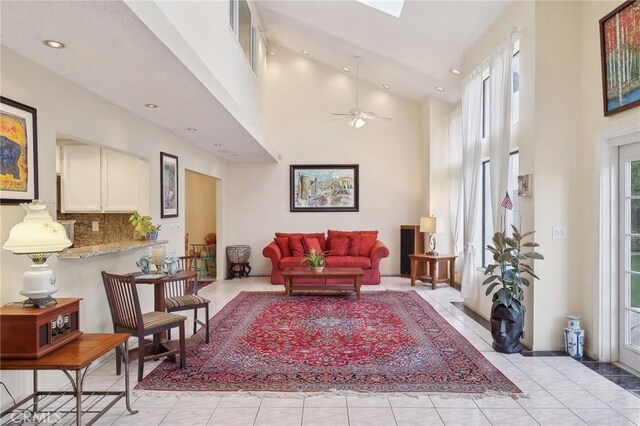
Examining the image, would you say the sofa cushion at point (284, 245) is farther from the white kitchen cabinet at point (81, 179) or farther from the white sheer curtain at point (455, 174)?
the white kitchen cabinet at point (81, 179)

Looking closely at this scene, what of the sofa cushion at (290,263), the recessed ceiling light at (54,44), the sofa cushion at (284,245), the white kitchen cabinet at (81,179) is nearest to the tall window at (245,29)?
the white kitchen cabinet at (81,179)

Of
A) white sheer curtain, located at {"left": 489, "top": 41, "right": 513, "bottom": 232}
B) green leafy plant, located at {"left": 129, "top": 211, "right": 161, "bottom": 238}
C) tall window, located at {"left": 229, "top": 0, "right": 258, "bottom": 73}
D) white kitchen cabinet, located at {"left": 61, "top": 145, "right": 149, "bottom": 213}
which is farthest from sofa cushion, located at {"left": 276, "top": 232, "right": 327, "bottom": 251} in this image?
white sheer curtain, located at {"left": 489, "top": 41, "right": 513, "bottom": 232}

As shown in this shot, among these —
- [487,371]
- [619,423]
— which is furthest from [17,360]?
[619,423]

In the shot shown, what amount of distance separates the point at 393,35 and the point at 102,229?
515cm

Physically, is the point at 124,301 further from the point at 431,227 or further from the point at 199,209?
the point at 199,209

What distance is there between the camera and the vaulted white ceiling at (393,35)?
519cm

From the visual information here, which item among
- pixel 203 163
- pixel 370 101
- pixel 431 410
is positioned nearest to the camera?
pixel 431 410

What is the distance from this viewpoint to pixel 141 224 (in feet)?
14.8

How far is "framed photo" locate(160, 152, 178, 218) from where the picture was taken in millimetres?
5289

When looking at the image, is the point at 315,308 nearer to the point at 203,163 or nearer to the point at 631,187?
the point at 203,163

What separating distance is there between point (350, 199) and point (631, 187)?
5.71 meters

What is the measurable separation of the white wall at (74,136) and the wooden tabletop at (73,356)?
56cm

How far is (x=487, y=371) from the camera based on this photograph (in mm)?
3564

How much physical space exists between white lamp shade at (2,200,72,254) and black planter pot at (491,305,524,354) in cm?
380
